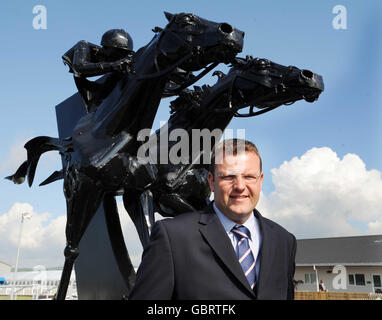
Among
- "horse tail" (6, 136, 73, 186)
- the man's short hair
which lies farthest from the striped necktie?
"horse tail" (6, 136, 73, 186)

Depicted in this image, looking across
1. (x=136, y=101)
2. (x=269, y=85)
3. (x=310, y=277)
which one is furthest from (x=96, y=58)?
(x=310, y=277)

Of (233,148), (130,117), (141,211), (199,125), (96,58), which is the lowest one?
(233,148)

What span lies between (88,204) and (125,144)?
0.76m

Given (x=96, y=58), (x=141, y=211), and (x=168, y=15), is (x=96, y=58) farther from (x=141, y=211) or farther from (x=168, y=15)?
(x=141, y=211)

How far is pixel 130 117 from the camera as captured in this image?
156 inches

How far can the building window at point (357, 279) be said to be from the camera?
66.6 feet

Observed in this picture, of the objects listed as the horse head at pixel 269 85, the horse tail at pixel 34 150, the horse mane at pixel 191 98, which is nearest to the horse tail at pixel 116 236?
the horse tail at pixel 34 150

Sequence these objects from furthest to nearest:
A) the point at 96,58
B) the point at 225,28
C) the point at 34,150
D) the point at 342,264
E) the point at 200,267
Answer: the point at 342,264, the point at 34,150, the point at 96,58, the point at 225,28, the point at 200,267

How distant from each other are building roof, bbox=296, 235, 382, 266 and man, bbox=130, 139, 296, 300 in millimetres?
22129

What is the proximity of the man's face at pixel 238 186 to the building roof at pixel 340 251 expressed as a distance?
22200mm

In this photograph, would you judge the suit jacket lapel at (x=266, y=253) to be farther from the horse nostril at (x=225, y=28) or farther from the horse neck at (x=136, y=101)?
the horse neck at (x=136, y=101)

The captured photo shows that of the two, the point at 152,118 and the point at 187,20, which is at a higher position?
the point at 187,20

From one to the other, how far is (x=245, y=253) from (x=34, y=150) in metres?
4.14
